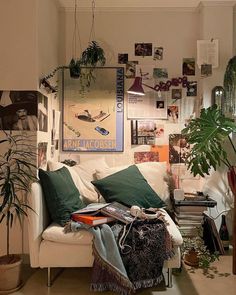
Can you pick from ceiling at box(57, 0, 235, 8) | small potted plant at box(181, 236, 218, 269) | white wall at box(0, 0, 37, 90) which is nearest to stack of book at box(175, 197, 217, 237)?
small potted plant at box(181, 236, 218, 269)

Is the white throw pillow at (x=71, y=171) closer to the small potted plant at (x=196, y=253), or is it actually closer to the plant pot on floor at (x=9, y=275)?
the plant pot on floor at (x=9, y=275)

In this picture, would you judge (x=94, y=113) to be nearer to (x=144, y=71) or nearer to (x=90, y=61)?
(x=90, y=61)

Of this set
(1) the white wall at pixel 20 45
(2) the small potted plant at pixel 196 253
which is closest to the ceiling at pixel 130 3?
(1) the white wall at pixel 20 45

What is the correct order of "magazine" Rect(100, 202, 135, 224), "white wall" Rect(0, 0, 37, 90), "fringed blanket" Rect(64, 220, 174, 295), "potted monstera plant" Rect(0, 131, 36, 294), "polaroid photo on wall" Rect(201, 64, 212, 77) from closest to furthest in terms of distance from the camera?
1. "fringed blanket" Rect(64, 220, 174, 295)
2. "potted monstera plant" Rect(0, 131, 36, 294)
3. "magazine" Rect(100, 202, 135, 224)
4. "white wall" Rect(0, 0, 37, 90)
5. "polaroid photo on wall" Rect(201, 64, 212, 77)

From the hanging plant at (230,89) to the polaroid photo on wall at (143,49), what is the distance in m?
0.90

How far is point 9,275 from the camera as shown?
7.73ft

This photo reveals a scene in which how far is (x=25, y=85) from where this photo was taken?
8.80 ft

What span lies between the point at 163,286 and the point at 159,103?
6.41 ft

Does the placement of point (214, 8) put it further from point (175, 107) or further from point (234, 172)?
point (234, 172)

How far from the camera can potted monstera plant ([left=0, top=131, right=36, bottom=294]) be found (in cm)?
236

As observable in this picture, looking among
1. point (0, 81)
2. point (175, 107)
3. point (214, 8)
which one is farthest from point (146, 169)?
point (214, 8)

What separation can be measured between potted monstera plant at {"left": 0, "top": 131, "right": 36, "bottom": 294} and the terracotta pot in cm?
149

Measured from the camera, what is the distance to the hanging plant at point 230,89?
10.6ft

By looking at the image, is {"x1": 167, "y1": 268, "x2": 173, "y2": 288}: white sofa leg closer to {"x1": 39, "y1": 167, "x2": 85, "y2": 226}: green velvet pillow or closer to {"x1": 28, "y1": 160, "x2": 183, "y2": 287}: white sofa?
{"x1": 28, "y1": 160, "x2": 183, "y2": 287}: white sofa
